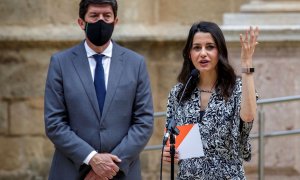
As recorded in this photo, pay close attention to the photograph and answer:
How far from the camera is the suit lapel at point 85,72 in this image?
5.38 metres

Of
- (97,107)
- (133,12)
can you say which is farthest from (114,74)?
(133,12)

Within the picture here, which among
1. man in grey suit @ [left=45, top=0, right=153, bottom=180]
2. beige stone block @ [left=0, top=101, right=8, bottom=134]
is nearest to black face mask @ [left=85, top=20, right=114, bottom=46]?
man in grey suit @ [left=45, top=0, right=153, bottom=180]

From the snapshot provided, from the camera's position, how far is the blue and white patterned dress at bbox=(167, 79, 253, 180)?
199 inches

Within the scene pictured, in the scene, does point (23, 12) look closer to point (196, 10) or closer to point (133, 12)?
point (133, 12)

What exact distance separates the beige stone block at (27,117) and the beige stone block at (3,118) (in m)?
0.05

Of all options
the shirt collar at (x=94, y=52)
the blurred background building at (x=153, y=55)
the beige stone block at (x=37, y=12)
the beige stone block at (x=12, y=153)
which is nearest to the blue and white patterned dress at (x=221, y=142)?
the shirt collar at (x=94, y=52)

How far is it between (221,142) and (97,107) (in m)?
0.75

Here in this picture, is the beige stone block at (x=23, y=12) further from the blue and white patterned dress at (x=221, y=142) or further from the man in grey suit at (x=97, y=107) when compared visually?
the blue and white patterned dress at (x=221, y=142)

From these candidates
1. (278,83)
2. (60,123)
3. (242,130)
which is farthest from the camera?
(278,83)

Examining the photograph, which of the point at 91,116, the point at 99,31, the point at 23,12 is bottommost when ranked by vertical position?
the point at 91,116

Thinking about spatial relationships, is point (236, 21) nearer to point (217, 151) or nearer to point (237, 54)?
point (237, 54)

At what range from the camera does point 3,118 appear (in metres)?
9.01

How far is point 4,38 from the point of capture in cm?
887

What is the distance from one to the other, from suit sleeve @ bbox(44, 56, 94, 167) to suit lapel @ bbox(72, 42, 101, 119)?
11 centimetres
